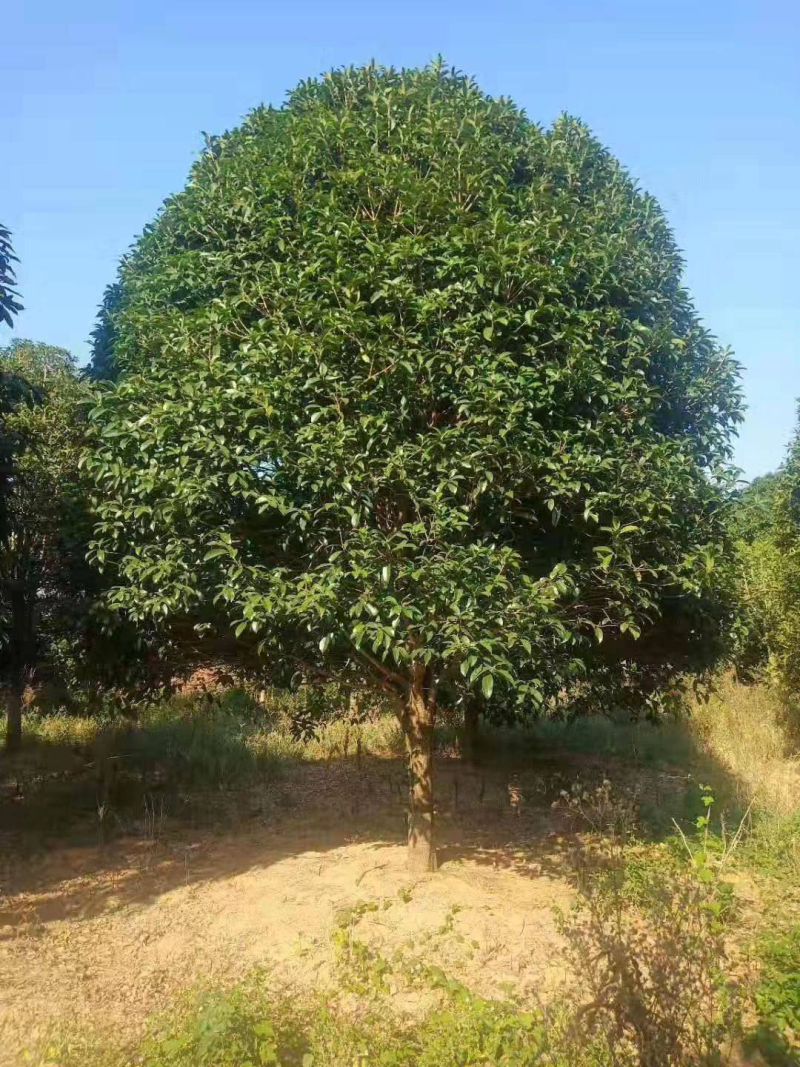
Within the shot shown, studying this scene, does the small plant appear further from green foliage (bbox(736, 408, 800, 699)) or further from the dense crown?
green foliage (bbox(736, 408, 800, 699))

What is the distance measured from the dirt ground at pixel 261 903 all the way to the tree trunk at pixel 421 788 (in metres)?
0.27

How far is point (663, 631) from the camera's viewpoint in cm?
909

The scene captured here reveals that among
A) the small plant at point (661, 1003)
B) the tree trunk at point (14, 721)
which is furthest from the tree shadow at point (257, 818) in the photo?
the small plant at point (661, 1003)

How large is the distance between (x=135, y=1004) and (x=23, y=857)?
13.4ft

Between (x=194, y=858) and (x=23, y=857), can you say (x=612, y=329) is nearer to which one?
(x=194, y=858)

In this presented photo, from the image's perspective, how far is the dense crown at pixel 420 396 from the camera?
605cm

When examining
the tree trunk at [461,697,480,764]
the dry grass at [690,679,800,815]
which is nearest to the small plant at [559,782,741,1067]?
the dry grass at [690,679,800,815]

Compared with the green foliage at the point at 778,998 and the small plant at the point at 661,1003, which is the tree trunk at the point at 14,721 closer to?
the small plant at the point at 661,1003

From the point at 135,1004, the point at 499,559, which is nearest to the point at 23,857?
the point at 135,1004

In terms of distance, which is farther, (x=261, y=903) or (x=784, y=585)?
(x=784, y=585)

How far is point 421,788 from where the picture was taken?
842 cm

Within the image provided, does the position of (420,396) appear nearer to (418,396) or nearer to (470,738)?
(418,396)

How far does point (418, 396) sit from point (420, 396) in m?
0.02

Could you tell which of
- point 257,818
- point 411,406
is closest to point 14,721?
point 257,818
